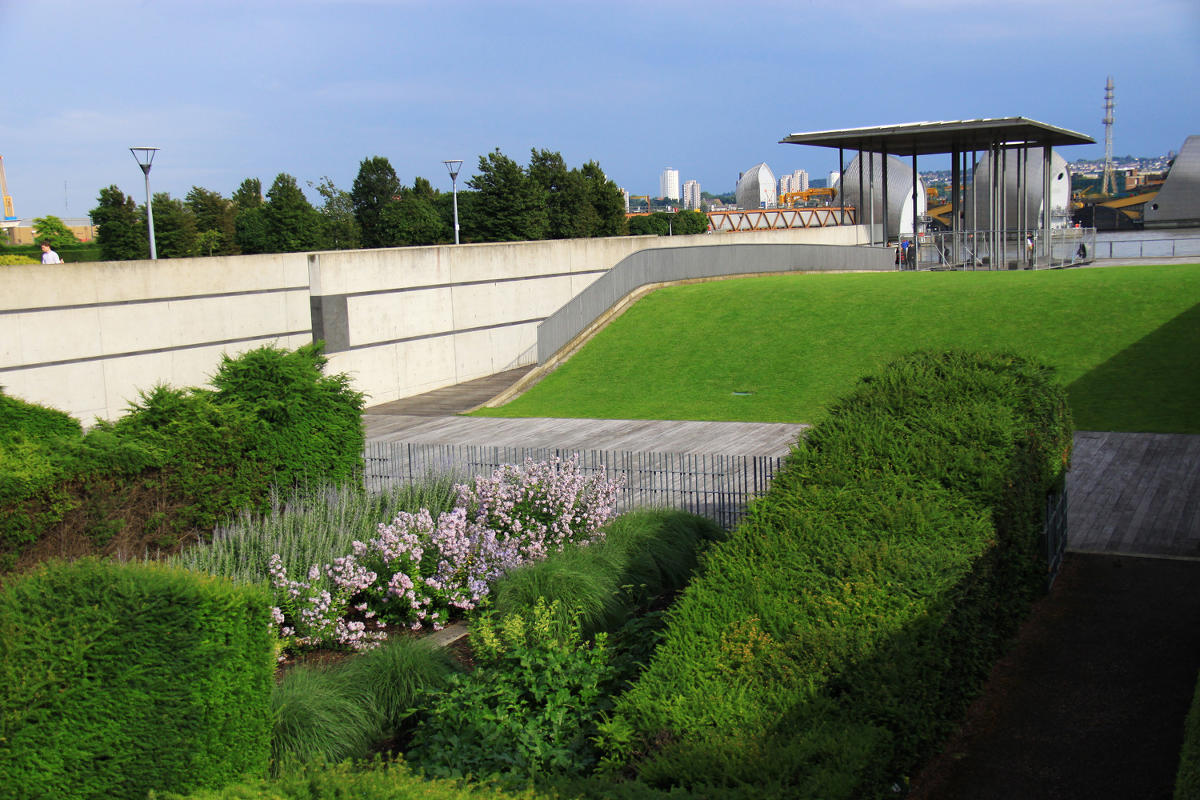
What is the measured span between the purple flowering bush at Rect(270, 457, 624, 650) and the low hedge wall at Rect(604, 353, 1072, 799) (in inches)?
131

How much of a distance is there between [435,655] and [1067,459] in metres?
7.26

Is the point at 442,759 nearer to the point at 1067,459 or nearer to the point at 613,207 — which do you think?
the point at 1067,459

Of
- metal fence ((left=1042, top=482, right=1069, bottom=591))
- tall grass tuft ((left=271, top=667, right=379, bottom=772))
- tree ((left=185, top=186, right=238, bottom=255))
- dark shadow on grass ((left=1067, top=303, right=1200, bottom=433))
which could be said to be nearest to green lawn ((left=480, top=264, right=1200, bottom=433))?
dark shadow on grass ((left=1067, top=303, right=1200, bottom=433))

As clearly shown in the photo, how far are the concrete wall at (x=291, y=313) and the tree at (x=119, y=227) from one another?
25656 millimetres

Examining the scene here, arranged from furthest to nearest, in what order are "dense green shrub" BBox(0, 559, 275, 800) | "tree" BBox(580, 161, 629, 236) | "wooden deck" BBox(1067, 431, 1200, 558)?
"tree" BBox(580, 161, 629, 236) < "wooden deck" BBox(1067, 431, 1200, 558) < "dense green shrub" BBox(0, 559, 275, 800)

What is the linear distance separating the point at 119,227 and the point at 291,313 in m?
28.3

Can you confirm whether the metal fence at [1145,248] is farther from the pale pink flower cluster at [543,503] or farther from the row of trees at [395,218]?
the pale pink flower cluster at [543,503]

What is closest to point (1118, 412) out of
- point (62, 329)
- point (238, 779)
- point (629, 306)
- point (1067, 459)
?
point (1067, 459)

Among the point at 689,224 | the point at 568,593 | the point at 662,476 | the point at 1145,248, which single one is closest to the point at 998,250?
the point at 1145,248

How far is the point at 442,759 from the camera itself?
254 inches

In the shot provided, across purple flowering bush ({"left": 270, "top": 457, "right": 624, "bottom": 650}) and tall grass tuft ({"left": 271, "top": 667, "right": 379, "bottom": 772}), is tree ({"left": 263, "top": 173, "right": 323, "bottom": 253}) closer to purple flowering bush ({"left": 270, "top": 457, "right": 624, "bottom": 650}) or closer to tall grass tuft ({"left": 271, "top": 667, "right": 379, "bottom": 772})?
purple flowering bush ({"left": 270, "top": 457, "right": 624, "bottom": 650})

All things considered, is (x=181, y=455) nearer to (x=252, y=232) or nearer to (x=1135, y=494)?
(x=1135, y=494)

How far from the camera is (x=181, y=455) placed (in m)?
11.0

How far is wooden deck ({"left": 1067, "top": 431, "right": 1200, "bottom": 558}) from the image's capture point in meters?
11.6
